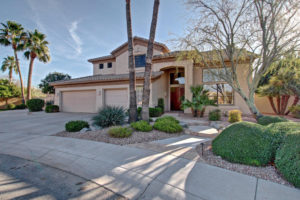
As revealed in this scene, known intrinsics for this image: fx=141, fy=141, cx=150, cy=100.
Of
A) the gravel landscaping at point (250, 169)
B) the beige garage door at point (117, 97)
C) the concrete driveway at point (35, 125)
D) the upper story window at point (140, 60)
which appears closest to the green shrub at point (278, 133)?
the gravel landscaping at point (250, 169)

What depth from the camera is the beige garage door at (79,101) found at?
14.7 metres

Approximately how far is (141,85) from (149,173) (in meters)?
9.88

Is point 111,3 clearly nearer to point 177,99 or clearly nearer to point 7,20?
point 177,99

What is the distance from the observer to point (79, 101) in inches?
599

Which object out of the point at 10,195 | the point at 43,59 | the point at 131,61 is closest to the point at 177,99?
the point at 131,61

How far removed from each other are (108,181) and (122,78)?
34.8 ft

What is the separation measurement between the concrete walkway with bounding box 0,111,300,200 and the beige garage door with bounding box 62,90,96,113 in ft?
32.5

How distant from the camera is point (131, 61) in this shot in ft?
23.7

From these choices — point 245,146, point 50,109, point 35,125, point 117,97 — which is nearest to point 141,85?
point 117,97

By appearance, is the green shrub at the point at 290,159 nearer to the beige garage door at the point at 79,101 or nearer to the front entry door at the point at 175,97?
the front entry door at the point at 175,97

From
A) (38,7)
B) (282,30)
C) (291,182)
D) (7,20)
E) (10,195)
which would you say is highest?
(7,20)

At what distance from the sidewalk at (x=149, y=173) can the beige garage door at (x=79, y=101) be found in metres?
9.77

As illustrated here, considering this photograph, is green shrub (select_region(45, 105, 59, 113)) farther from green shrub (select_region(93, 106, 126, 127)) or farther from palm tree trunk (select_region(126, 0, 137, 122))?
palm tree trunk (select_region(126, 0, 137, 122))

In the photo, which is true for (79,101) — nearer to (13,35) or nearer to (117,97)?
(117,97)
